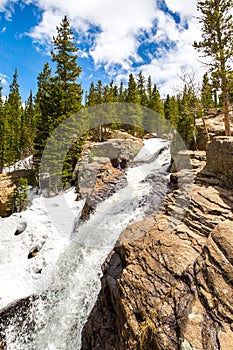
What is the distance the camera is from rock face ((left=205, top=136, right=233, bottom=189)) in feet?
33.4

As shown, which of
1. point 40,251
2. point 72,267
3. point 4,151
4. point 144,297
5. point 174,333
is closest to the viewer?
point 174,333

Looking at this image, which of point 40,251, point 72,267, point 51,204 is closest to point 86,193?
point 51,204

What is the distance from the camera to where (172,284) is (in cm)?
638

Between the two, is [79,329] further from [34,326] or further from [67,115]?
[67,115]

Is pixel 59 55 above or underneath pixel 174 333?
above

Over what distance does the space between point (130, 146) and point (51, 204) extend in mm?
13591

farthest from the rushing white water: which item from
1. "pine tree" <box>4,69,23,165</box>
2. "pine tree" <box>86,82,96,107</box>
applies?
"pine tree" <box>86,82,96,107</box>

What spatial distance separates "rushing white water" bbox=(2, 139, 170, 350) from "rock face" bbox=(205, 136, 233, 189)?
11.8ft

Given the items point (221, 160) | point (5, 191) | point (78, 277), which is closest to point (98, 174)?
point (78, 277)

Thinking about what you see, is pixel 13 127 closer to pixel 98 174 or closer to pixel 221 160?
pixel 98 174

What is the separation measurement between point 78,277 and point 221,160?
9.53 m

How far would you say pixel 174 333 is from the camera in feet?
17.0

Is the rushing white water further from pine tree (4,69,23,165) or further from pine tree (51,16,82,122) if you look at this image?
pine tree (4,69,23,165)

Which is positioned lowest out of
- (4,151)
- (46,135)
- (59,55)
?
(4,151)
